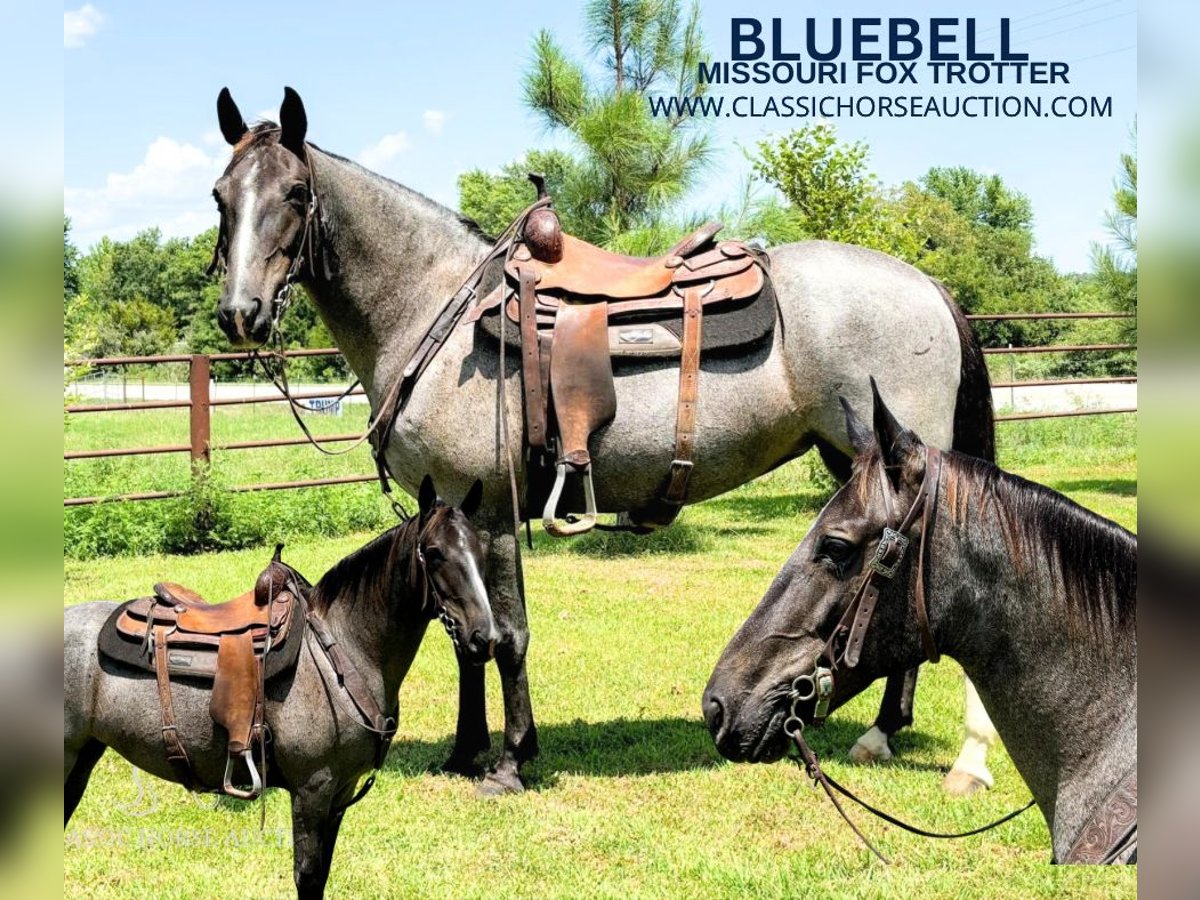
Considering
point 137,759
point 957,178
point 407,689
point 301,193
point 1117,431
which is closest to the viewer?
point 137,759

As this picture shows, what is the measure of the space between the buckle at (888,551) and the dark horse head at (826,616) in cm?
2

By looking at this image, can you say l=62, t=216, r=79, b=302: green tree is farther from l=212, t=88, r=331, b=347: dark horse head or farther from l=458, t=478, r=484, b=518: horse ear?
l=458, t=478, r=484, b=518: horse ear

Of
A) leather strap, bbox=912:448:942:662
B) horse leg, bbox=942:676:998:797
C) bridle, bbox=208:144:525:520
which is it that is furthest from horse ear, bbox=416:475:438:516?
horse leg, bbox=942:676:998:797

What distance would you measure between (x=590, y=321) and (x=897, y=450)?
2255 millimetres

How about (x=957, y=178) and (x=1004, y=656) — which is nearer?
(x=1004, y=656)

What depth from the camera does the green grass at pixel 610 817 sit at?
10.9ft

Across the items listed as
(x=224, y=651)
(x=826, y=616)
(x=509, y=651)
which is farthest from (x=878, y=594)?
(x=509, y=651)

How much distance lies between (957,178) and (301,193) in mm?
54396

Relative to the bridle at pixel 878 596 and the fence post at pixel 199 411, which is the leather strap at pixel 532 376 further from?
the fence post at pixel 199 411

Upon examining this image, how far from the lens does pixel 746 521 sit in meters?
11.1

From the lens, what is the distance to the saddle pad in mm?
3143
